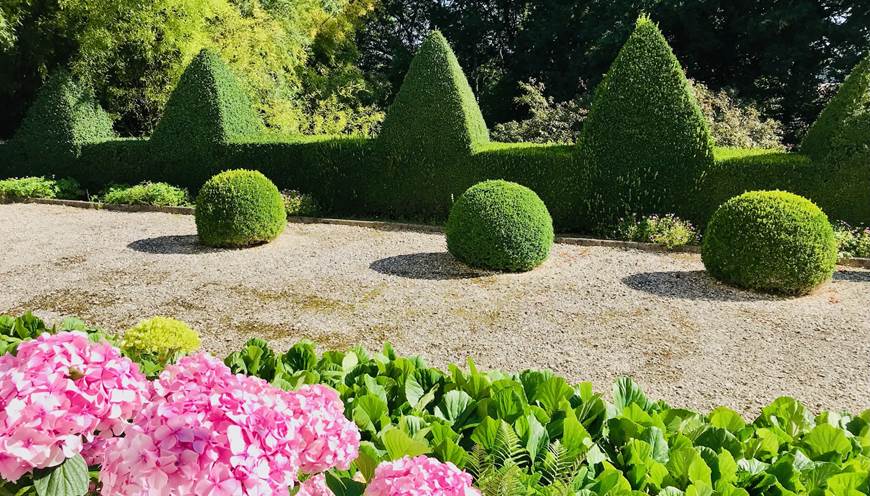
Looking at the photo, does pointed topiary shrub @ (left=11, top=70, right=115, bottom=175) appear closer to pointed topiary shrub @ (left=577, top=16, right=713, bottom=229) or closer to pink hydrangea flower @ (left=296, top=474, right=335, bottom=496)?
pointed topiary shrub @ (left=577, top=16, right=713, bottom=229)

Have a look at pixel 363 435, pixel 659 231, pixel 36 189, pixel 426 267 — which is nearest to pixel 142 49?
pixel 36 189

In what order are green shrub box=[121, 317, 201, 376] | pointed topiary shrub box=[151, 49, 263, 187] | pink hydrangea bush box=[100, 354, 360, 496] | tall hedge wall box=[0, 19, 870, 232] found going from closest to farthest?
1. pink hydrangea bush box=[100, 354, 360, 496]
2. green shrub box=[121, 317, 201, 376]
3. tall hedge wall box=[0, 19, 870, 232]
4. pointed topiary shrub box=[151, 49, 263, 187]

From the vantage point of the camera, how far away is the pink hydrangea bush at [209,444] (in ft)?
3.33

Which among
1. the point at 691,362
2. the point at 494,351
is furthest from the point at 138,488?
the point at 691,362

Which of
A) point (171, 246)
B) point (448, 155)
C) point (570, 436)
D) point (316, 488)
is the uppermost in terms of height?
point (448, 155)

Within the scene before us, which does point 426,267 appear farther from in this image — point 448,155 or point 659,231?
point 659,231

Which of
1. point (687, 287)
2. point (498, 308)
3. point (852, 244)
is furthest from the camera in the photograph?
point (852, 244)

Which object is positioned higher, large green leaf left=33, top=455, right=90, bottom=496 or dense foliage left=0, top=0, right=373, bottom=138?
dense foliage left=0, top=0, right=373, bottom=138

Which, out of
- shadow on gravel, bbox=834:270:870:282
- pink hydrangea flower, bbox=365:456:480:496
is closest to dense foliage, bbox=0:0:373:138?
shadow on gravel, bbox=834:270:870:282

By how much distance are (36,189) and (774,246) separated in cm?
1356

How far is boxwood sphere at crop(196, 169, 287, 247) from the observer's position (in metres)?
8.05

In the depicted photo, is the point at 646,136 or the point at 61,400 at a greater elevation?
the point at 646,136

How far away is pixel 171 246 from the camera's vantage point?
8336 mm

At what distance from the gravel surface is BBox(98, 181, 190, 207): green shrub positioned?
120 inches
